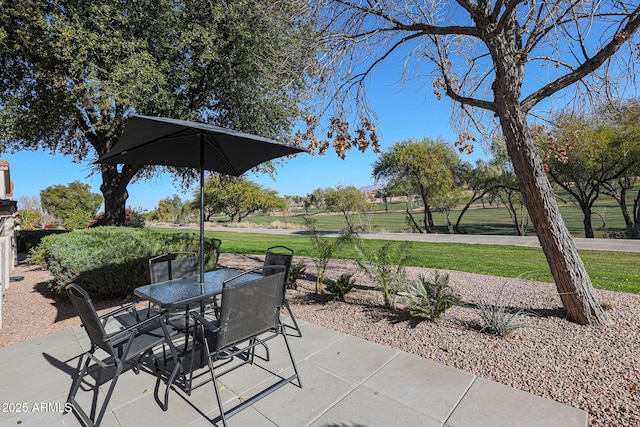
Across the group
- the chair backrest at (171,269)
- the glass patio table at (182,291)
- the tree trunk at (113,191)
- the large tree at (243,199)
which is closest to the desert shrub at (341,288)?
the glass patio table at (182,291)

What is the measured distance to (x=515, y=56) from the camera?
13.3ft

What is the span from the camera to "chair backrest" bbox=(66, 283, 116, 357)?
7.00 feet

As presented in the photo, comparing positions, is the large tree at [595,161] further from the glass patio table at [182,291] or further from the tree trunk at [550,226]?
the glass patio table at [182,291]

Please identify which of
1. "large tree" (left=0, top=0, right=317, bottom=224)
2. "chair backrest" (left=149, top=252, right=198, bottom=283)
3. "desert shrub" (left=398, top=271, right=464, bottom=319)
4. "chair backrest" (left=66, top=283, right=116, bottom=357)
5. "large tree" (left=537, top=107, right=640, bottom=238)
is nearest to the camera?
"chair backrest" (left=66, top=283, right=116, bottom=357)

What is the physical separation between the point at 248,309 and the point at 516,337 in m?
3.07

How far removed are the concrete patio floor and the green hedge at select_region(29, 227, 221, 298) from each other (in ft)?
5.93

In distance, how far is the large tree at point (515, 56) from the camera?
12.6 feet

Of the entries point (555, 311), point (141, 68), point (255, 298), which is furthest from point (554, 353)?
point (141, 68)

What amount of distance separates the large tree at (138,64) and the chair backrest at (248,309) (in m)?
3.58

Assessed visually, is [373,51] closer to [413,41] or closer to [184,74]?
[413,41]

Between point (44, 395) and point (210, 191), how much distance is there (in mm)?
42702

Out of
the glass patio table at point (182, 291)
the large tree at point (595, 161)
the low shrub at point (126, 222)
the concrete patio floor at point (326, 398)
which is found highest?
the large tree at point (595, 161)

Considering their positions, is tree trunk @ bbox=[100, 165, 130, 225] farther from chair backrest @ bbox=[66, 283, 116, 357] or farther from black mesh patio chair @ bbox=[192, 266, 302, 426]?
black mesh patio chair @ bbox=[192, 266, 302, 426]

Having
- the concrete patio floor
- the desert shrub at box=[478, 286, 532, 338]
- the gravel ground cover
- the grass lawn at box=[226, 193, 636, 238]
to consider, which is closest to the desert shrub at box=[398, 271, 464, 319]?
the gravel ground cover
